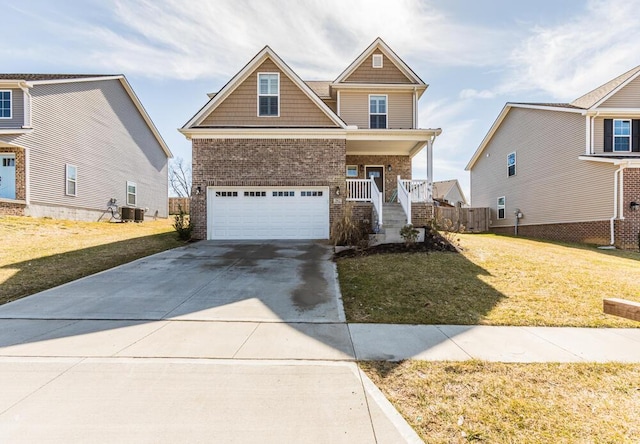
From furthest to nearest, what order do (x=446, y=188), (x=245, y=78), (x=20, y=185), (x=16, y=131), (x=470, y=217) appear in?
(x=446, y=188) → (x=470, y=217) → (x=20, y=185) → (x=16, y=131) → (x=245, y=78)

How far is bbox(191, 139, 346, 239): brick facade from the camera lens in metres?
13.1

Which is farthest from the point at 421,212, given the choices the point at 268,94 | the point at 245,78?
the point at 245,78

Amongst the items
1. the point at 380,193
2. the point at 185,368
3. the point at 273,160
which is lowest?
the point at 185,368

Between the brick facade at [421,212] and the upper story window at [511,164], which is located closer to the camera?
the brick facade at [421,212]

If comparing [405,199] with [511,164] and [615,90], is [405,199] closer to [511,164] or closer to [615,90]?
[615,90]

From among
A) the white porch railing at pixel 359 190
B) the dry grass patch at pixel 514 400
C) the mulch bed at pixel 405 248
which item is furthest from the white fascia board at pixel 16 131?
the dry grass patch at pixel 514 400

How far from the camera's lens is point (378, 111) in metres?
16.0

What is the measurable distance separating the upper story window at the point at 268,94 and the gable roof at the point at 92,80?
11.3m

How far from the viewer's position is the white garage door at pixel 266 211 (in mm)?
13156

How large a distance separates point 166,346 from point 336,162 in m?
10.5

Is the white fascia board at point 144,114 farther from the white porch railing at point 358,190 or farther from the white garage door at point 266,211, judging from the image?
the white porch railing at point 358,190

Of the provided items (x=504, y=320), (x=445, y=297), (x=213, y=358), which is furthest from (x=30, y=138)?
(x=504, y=320)

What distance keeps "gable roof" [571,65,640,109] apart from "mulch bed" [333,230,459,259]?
11.0 m

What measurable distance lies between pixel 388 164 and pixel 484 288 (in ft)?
36.5
